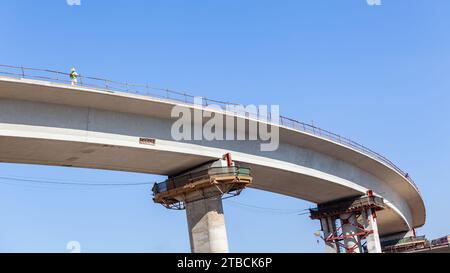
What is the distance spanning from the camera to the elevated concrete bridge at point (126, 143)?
27594 mm

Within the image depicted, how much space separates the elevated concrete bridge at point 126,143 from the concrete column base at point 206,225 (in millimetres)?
715

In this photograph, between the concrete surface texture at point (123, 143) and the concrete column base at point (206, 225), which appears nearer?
the concrete surface texture at point (123, 143)

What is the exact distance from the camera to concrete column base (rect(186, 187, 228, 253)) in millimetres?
34781

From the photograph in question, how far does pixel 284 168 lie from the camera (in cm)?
3978

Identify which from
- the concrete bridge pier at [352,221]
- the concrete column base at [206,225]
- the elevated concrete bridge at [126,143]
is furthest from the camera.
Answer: the concrete bridge pier at [352,221]

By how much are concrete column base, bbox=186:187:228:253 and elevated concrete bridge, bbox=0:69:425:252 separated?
0.72 meters

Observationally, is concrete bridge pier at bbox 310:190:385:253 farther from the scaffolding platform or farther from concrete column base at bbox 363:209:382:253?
the scaffolding platform

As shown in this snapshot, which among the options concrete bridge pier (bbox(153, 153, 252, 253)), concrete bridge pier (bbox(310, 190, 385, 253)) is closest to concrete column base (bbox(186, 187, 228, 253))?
concrete bridge pier (bbox(153, 153, 252, 253))

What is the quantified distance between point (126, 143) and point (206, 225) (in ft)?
27.0

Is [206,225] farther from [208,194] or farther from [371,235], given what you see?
[371,235]

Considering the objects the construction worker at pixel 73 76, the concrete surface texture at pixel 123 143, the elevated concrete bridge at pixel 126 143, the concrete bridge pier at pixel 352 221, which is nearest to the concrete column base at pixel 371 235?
the concrete bridge pier at pixel 352 221

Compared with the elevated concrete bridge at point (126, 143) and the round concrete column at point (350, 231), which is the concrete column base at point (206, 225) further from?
the round concrete column at point (350, 231)

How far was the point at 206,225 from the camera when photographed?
116 feet
